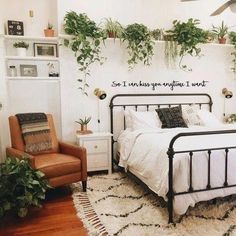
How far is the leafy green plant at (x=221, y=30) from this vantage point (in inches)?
178

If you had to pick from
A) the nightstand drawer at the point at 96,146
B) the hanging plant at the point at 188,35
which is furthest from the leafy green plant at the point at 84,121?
the hanging plant at the point at 188,35

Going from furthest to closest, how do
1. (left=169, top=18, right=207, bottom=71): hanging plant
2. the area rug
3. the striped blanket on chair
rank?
1. (left=169, top=18, right=207, bottom=71): hanging plant
2. the striped blanket on chair
3. the area rug

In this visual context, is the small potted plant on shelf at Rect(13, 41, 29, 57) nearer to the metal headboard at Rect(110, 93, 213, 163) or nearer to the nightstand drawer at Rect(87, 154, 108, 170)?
the metal headboard at Rect(110, 93, 213, 163)

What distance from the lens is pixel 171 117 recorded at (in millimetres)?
3930

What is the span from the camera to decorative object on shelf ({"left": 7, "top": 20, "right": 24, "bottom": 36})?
3.76m

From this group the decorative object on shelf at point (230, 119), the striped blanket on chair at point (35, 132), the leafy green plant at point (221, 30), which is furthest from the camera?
the decorative object on shelf at point (230, 119)

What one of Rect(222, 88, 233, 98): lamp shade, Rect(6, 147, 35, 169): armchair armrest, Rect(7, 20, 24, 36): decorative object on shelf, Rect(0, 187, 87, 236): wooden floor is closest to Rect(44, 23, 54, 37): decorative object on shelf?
Rect(7, 20, 24, 36): decorative object on shelf

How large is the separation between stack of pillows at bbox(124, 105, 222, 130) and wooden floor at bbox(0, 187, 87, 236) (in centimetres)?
146

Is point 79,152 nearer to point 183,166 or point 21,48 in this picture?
point 183,166

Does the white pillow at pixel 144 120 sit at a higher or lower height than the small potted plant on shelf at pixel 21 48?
lower

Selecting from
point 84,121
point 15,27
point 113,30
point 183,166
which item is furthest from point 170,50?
point 183,166

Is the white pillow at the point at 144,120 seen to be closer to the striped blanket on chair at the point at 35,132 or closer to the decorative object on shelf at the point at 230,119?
the striped blanket on chair at the point at 35,132

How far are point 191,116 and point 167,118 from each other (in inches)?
15.8

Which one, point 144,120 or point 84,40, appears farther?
point 144,120
